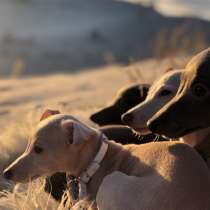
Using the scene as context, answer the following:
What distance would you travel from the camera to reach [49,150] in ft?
19.3

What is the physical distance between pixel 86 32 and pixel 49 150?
33.3 m

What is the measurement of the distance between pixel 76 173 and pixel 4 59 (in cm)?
2257

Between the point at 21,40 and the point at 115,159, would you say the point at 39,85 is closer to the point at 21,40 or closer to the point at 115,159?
the point at 115,159

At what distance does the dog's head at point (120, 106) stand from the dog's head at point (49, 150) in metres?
2.03

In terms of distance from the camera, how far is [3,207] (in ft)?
20.3

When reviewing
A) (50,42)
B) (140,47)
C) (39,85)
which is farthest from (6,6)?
(39,85)

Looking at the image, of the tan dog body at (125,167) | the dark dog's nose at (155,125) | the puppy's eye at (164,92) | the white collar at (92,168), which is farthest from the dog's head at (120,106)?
the dark dog's nose at (155,125)

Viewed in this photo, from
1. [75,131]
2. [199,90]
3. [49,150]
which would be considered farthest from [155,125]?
[49,150]

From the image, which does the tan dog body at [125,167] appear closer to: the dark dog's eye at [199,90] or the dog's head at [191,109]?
the dog's head at [191,109]

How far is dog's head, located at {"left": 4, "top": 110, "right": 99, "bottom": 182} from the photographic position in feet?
19.2

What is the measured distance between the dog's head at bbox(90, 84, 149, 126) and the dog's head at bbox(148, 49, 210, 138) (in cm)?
223

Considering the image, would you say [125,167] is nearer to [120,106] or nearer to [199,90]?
[199,90]

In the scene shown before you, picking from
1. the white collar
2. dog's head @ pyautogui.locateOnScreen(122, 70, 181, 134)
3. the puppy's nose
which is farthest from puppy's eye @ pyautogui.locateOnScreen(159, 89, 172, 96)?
the white collar

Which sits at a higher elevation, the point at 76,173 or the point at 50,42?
the point at 76,173
